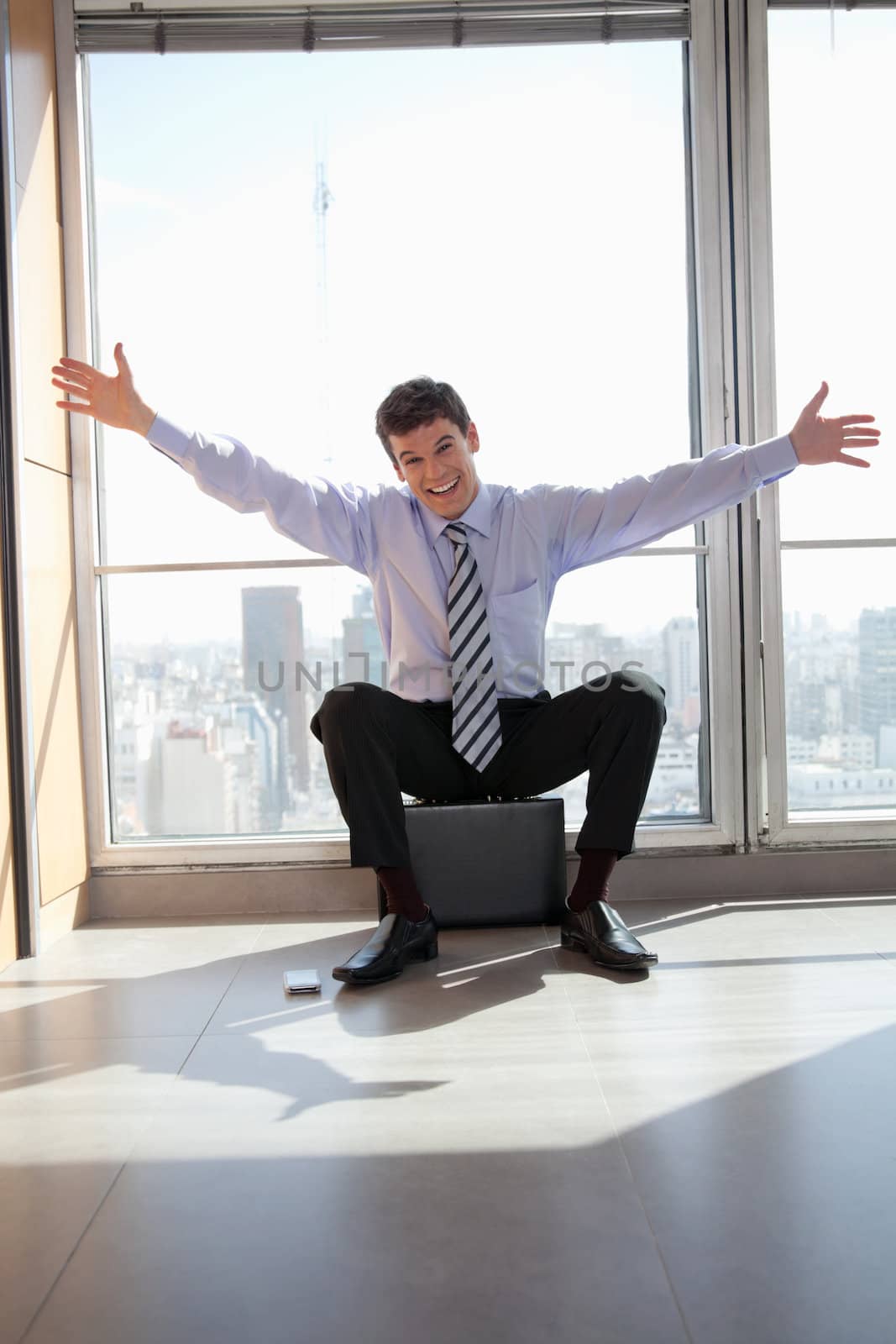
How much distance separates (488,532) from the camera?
9.04 ft

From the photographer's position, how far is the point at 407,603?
2.76m

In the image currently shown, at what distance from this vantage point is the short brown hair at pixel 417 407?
105 inches

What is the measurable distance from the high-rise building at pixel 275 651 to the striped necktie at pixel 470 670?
1.80ft

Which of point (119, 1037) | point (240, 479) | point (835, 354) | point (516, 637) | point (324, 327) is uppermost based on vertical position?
point (324, 327)

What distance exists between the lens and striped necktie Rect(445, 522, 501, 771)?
2.62 metres

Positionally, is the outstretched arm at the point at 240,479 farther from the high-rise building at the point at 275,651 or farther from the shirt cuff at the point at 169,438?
the high-rise building at the point at 275,651

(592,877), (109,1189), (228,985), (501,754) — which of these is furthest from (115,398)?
(109,1189)

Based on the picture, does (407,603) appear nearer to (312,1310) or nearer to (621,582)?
(621,582)

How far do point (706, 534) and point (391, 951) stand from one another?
1419mm

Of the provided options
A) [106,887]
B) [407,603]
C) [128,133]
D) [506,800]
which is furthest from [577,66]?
[106,887]

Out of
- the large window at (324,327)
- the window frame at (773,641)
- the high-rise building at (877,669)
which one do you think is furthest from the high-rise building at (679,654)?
the high-rise building at (877,669)

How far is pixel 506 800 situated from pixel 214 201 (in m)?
1.75

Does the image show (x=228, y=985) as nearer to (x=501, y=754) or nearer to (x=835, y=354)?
(x=501, y=754)

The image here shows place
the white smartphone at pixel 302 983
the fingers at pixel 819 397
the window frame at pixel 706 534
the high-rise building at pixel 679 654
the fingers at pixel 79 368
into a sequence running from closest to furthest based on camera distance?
the white smartphone at pixel 302 983 < the fingers at pixel 79 368 < the fingers at pixel 819 397 < the window frame at pixel 706 534 < the high-rise building at pixel 679 654
